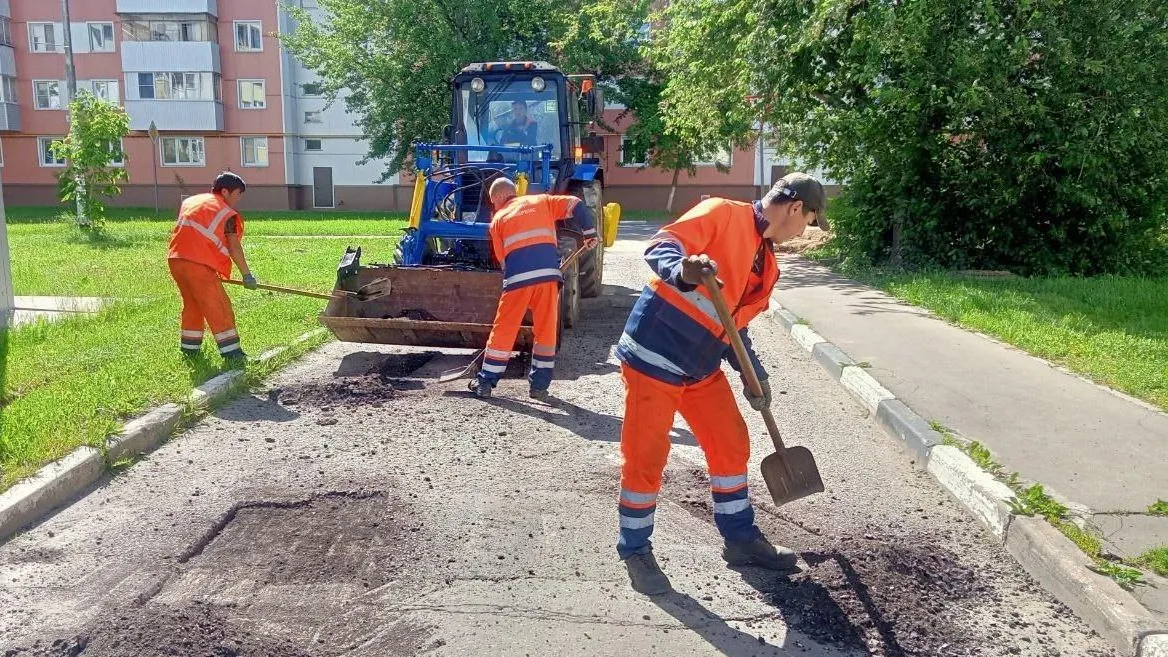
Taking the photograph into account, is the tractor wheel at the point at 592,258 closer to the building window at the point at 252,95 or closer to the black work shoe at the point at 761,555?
the black work shoe at the point at 761,555

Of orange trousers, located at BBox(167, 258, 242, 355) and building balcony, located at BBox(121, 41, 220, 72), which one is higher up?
building balcony, located at BBox(121, 41, 220, 72)

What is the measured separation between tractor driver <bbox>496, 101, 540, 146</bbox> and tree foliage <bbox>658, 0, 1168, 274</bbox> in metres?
4.86

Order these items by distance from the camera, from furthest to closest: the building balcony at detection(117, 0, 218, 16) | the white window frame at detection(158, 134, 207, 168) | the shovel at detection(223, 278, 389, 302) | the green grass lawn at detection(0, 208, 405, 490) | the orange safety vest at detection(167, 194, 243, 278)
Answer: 1. the white window frame at detection(158, 134, 207, 168)
2. the building balcony at detection(117, 0, 218, 16)
3. the shovel at detection(223, 278, 389, 302)
4. the orange safety vest at detection(167, 194, 243, 278)
5. the green grass lawn at detection(0, 208, 405, 490)

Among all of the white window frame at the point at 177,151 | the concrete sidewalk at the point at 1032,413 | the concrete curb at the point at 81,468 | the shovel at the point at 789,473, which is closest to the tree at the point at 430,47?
the white window frame at the point at 177,151

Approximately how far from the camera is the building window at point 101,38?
3759 cm

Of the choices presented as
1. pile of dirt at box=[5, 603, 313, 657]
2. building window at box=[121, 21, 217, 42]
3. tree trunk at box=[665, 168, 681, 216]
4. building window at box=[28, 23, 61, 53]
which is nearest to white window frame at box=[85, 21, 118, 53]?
building window at box=[121, 21, 217, 42]

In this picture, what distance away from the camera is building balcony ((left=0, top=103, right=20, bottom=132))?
3688cm

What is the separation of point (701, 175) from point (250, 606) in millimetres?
34665

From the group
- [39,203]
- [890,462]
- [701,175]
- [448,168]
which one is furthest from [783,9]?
[39,203]

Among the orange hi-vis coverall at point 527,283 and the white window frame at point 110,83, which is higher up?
the white window frame at point 110,83

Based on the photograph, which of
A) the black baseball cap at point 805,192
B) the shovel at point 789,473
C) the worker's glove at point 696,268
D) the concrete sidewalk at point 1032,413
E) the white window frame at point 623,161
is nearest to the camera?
the worker's glove at point 696,268

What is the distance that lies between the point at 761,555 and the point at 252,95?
38597mm

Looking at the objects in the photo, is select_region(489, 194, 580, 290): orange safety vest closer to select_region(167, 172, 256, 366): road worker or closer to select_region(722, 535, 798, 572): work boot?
select_region(167, 172, 256, 366): road worker

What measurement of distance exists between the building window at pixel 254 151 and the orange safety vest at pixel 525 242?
3474cm
